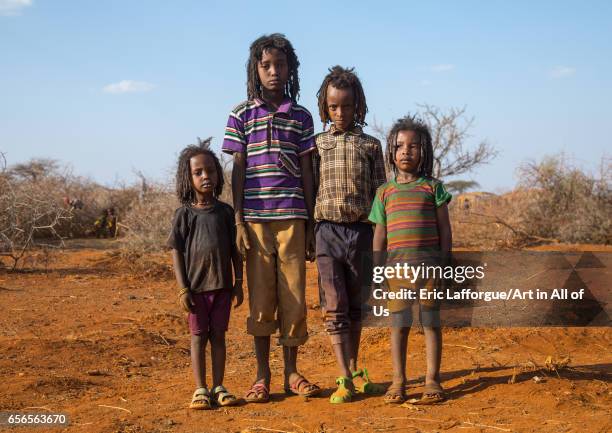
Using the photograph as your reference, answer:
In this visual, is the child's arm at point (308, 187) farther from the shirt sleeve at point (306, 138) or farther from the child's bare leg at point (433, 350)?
the child's bare leg at point (433, 350)

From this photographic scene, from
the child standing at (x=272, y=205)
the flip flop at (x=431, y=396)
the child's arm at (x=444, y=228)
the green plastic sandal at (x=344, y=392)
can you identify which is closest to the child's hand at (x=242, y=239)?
the child standing at (x=272, y=205)

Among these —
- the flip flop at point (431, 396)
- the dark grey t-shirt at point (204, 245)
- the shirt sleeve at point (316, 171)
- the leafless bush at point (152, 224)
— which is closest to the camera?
the flip flop at point (431, 396)

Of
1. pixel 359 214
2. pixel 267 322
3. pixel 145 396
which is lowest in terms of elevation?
pixel 145 396

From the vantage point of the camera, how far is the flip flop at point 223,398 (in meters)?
3.89

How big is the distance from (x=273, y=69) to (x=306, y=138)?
43 cm

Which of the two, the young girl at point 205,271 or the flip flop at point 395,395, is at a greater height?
the young girl at point 205,271

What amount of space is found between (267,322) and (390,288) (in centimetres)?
73

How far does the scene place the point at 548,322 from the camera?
231 inches

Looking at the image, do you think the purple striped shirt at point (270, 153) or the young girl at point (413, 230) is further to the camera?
the purple striped shirt at point (270, 153)

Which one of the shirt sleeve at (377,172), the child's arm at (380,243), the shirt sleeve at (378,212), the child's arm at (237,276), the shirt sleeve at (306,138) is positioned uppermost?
the shirt sleeve at (306,138)

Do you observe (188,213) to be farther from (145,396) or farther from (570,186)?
(570,186)

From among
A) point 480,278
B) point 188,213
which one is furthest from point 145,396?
point 480,278

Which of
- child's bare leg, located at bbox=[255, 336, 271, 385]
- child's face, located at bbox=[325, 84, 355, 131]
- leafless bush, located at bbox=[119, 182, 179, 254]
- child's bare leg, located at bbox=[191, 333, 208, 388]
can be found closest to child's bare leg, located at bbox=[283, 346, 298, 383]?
child's bare leg, located at bbox=[255, 336, 271, 385]

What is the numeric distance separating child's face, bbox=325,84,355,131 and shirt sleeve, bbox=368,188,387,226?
18.4 inches
